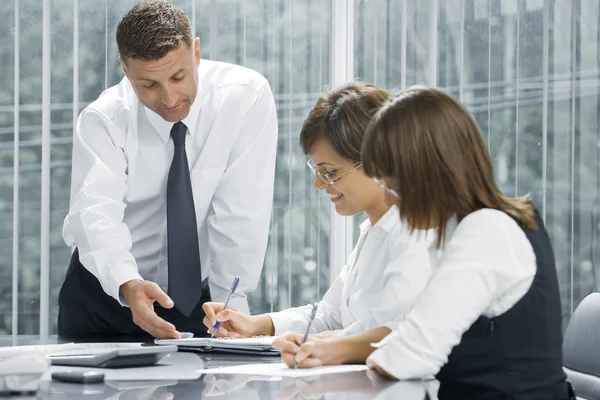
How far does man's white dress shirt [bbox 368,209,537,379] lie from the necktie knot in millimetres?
1195

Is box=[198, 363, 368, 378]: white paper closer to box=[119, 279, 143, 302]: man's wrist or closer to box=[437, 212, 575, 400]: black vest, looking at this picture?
box=[437, 212, 575, 400]: black vest

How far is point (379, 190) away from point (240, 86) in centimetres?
78

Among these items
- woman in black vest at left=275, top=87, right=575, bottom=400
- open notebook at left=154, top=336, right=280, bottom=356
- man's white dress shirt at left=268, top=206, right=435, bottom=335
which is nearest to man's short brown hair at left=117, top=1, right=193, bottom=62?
man's white dress shirt at left=268, top=206, right=435, bottom=335

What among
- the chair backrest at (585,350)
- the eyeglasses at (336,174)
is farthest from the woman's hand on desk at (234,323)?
the chair backrest at (585,350)

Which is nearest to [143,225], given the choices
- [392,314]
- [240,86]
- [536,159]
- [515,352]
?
[240,86]

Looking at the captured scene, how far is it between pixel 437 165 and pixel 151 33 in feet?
3.80

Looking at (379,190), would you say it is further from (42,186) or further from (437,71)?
(42,186)

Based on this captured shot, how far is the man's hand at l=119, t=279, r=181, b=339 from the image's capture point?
6.17ft

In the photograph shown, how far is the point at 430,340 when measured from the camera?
1188 mm

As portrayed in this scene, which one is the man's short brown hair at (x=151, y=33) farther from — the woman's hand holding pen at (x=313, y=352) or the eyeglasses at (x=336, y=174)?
the woman's hand holding pen at (x=313, y=352)

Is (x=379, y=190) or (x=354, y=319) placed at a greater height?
(x=379, y=190)

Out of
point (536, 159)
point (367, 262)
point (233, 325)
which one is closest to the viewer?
point (367, 262)

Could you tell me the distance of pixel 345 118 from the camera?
1858 millimetres

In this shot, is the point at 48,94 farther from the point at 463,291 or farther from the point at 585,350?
the point at 463,291
